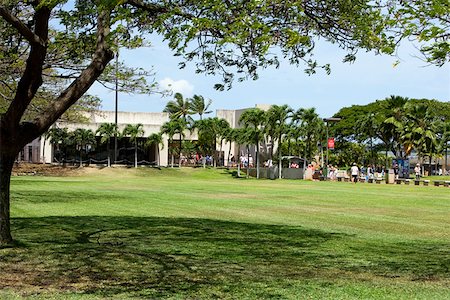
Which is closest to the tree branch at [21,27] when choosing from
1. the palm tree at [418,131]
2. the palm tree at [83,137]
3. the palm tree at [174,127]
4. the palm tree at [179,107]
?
the palm tree at [174,127]

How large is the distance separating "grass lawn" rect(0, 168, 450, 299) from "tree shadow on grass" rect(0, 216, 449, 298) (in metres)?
0.02

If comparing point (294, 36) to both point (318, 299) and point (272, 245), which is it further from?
point (272, 245)

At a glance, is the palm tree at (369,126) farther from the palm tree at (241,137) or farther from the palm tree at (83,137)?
the palm tree at (83,137)

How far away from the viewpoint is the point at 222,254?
11141 mm

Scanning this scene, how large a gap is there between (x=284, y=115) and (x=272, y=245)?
173 ft

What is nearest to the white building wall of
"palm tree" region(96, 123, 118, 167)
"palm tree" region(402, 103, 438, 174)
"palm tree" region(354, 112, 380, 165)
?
"palm tree" region(96, 123, 118, 167)

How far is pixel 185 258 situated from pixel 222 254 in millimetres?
829

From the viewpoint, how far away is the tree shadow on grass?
27.7 feet

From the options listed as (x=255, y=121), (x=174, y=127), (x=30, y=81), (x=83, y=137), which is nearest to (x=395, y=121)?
(x=255, y=121)

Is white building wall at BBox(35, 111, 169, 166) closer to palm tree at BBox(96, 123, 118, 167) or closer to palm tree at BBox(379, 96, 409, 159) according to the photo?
palm tree at BBox(96, 123, 118, 167)

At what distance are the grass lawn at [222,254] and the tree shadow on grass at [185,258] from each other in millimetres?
18

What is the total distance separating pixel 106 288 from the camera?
805cm

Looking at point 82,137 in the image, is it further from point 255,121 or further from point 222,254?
point 222,254

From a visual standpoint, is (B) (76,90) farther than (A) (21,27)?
Yes
